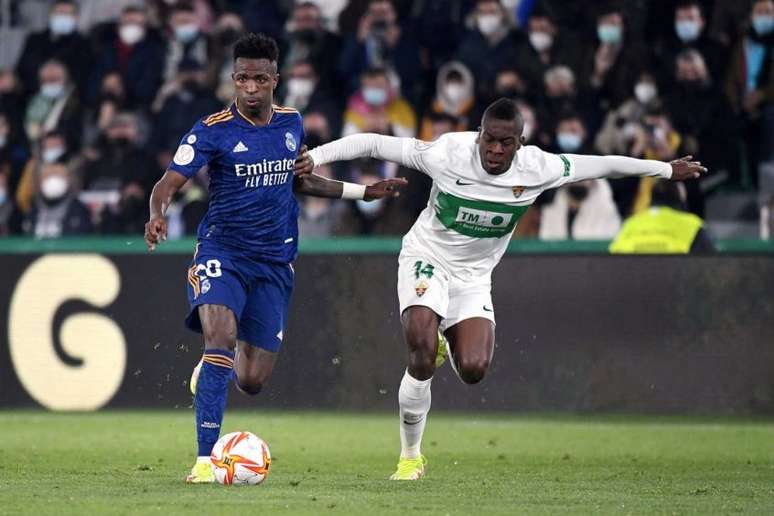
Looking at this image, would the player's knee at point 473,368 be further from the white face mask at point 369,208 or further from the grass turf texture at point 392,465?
the white face mask at point 369,208

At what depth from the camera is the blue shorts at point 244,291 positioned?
913 centimetres

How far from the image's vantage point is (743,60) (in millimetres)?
16062

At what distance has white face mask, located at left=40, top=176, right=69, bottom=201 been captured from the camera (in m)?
16.8

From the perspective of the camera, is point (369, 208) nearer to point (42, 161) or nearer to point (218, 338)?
point (42, 161)

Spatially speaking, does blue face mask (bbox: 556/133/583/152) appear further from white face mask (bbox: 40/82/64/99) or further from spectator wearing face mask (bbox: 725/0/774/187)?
white face mask (bbox: 40/82/64/99)

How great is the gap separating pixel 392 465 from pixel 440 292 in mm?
1396

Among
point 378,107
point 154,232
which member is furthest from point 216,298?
point 378,107

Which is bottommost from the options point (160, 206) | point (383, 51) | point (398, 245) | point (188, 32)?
point (398, 245)

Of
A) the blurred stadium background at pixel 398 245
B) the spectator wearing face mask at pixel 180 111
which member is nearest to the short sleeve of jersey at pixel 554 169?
the blurred stadium background at pixel 398 245

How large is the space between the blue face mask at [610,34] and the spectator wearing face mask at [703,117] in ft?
2.49

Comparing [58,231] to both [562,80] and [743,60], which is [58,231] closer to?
[562,80]

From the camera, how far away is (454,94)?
1648 cm

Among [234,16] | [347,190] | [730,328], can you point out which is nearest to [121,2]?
[234,16]

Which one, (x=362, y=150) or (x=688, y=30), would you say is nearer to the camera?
(x=362, y=150)
